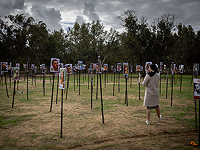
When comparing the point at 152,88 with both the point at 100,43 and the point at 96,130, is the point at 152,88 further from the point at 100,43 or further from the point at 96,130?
the point at 100,43

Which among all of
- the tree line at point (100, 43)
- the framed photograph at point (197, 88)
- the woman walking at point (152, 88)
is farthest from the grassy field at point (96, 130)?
the tree line at point (100, 43)

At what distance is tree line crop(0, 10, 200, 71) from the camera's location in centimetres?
3244

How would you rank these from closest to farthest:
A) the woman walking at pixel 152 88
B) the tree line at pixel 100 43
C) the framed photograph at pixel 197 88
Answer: the framed photograph at pixel 197 88 → the woman walking at pixel 152 88 → the tree line at pixel 100 43

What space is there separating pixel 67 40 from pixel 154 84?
52860 millimetres

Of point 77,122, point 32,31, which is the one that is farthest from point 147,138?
point 32,31

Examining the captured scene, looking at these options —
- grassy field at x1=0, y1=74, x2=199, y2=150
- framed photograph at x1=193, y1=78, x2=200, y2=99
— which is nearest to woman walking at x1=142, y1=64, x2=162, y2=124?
grassy field at x1=0, y1=74, x2=199, y2=150

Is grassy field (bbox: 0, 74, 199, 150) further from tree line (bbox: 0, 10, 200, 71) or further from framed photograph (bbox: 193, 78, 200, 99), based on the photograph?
tree line (bbox: 0, 10, 200, 71)

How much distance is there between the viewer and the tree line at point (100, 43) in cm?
3244

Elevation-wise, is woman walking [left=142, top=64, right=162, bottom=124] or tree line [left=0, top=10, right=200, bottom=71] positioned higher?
tree line [left=0, top=10, right=200, bottom=71]

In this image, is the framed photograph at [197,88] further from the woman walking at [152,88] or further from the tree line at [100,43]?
the tree line at [100,43]

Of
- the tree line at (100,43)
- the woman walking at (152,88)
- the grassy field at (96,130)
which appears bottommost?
the grassy field at (96,130)

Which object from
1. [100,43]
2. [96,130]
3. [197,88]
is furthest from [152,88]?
[100,43]

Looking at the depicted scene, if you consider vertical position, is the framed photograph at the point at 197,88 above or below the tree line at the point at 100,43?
below

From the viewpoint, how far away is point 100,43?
5572 cm
